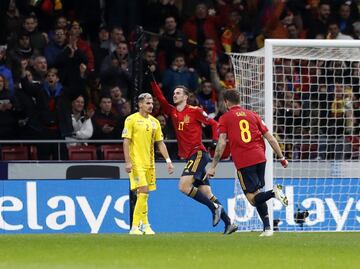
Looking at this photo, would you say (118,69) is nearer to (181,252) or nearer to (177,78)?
(177,78)

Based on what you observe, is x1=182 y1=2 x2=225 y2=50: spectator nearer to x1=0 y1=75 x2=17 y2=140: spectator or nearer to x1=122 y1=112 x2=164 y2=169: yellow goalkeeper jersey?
x1=0 y1=75 x2=17 y2=140: spectator

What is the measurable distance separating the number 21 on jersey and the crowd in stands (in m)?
3.43

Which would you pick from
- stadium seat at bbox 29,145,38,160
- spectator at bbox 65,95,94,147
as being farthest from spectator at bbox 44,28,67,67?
stadium seat at bbox 29,145,38,160

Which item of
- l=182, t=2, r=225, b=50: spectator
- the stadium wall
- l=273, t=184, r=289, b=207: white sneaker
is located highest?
l=182, t=2, r=225, b=50: spectator

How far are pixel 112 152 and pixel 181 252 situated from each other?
26.3ft

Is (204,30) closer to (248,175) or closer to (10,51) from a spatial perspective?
(10,51)

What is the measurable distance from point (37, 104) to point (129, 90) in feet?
6.39

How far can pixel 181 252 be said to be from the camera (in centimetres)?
1298

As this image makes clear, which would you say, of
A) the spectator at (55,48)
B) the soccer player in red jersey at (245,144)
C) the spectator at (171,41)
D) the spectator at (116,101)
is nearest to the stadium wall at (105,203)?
the spectator at (116,101)

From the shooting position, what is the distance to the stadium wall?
1959 centimetres

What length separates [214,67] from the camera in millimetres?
22188

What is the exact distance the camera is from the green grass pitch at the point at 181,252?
37.7 ft

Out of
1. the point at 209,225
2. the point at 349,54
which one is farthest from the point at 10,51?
the point at 349,54

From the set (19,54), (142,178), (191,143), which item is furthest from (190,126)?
(19,54)
